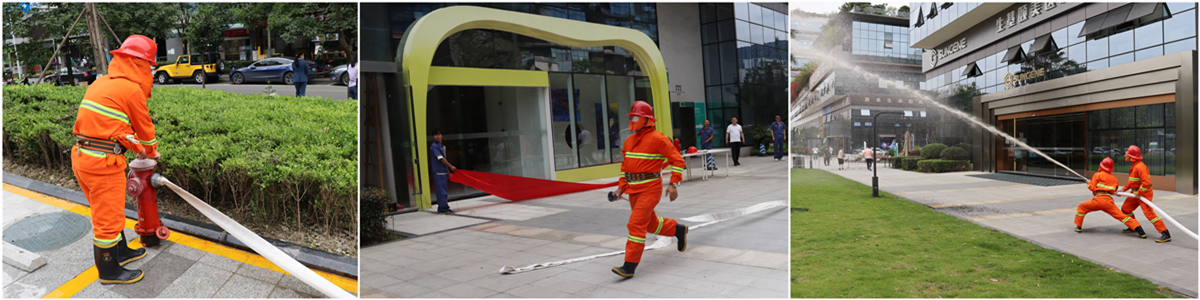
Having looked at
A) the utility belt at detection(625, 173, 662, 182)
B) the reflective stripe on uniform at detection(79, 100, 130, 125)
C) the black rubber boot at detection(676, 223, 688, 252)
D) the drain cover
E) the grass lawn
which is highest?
the reflective stripe on uniform at detection(79, 100, 130, 125)

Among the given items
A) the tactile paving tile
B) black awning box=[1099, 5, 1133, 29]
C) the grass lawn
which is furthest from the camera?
the tactile paving tile

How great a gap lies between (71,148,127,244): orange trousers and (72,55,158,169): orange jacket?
17mm

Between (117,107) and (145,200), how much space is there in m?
0.78

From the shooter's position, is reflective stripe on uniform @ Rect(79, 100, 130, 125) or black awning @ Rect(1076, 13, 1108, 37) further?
black awning @ Rect(1076, 13, 1108, 37)

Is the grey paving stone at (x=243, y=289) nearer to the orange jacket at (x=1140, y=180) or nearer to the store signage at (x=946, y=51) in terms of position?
the orange jacket at (x=1140, y=180)

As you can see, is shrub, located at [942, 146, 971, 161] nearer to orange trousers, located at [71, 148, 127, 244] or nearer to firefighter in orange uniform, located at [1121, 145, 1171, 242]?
firefighter in orange uniform, located at [1121, 145, 1171, 242]

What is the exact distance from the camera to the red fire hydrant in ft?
10.5

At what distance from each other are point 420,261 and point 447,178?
2.34 meters

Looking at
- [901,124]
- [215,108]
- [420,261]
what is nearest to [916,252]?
[901,124]

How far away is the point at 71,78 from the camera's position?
4609 millimetres

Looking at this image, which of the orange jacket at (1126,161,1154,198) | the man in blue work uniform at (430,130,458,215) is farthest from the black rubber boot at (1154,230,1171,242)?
the man in blue work uniform at (430,130,458,215)

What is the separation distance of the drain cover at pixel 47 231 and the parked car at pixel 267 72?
1740mm

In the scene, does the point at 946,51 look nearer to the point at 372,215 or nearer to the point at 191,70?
the point at 372,215

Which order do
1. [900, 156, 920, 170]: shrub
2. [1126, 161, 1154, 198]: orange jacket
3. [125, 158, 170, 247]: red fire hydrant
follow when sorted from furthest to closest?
1. [900, 156, 920, 170]: shrub
2. [1126, 161, 1154, 198]: orange jacket
3. [125, 158, 170, 247]: red fire hydrant
